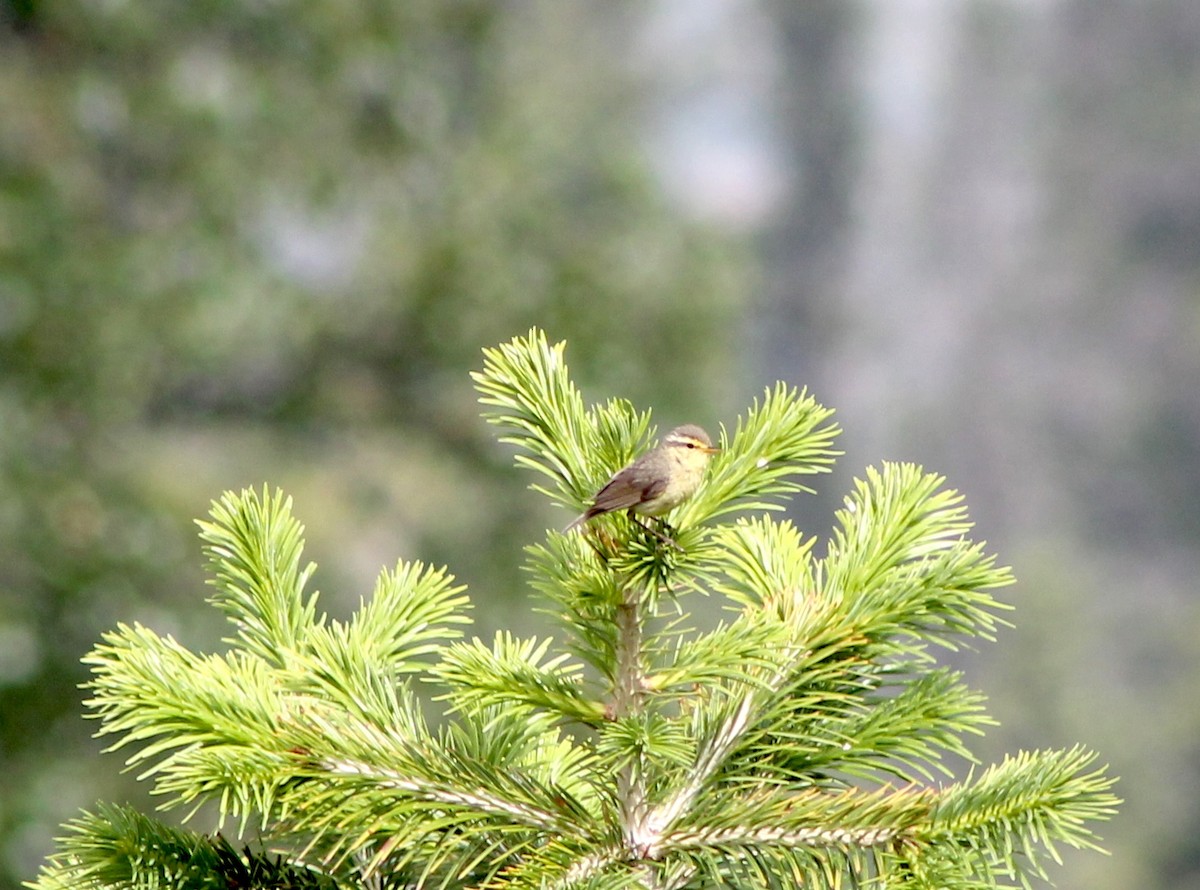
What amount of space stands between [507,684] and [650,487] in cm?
17

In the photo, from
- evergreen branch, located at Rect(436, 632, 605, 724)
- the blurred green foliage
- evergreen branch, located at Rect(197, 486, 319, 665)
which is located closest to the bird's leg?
evergreen branch, located at Rect(436, 632, 605, 724)

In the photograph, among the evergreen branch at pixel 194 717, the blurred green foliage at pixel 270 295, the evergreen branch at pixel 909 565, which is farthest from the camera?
the blurred green foliage at pixel 270 295

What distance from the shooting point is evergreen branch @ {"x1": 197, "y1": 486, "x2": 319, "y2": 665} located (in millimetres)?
827

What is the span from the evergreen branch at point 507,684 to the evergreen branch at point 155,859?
0.14 metres

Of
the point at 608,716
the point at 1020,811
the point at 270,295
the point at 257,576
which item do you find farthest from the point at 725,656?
the point at 270,295

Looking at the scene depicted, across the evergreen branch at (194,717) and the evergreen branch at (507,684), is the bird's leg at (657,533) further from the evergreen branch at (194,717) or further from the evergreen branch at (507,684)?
the evergreen branch at (194,717)

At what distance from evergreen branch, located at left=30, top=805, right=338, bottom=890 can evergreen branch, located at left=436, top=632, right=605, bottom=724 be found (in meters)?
0.14

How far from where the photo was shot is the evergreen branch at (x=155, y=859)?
0.75m

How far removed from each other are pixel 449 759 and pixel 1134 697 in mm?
32749

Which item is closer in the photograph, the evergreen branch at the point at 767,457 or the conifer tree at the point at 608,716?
the conifer tree at the point at 608,716

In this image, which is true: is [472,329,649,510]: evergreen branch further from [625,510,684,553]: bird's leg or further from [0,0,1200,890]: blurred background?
[0,0,1200,890]: blurred background

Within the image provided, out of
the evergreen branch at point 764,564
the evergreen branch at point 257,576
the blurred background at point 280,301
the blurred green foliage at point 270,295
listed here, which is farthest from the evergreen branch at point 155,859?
the blurred green foliage at point 270,295

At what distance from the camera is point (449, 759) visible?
2.56 ft

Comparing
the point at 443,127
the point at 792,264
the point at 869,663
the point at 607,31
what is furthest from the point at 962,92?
the point at 869,663
